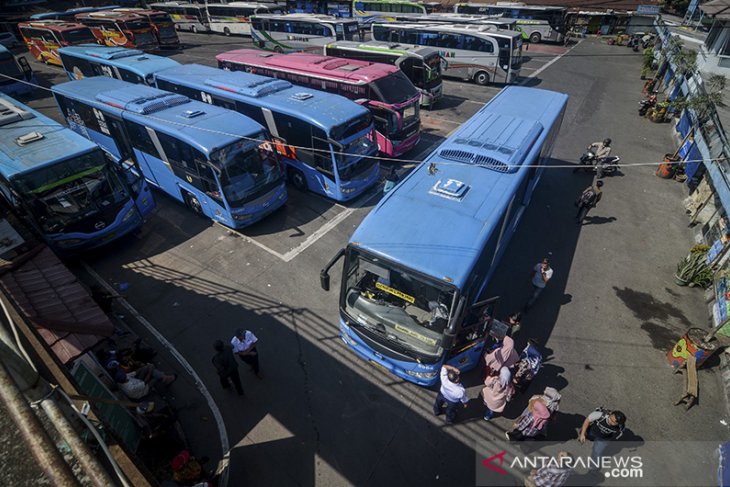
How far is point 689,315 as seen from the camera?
878 cm

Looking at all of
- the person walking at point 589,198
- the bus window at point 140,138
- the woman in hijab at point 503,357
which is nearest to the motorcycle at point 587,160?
the person walking at point 589,198

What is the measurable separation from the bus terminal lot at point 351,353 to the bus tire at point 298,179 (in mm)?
676

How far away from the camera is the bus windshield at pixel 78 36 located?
2517cm

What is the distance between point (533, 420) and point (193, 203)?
1149 cm

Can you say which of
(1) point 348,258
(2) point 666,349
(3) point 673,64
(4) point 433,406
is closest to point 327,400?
(4) point 433,406

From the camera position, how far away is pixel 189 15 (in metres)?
38.8

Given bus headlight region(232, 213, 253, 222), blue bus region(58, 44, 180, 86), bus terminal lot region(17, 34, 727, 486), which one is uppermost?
blue bus region(58, 44, 180, 86)

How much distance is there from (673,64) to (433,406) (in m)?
24.7

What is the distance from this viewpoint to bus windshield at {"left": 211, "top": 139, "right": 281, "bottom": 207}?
998cm

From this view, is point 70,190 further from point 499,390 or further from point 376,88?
point 499,390

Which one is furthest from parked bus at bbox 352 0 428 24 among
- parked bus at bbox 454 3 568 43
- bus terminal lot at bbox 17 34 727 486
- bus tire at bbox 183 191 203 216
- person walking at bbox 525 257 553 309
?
person walking at bbox 525 257 553 309

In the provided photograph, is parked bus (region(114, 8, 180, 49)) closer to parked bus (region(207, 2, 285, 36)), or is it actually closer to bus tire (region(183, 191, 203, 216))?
parked bus (region(207, 2, 285, 36))

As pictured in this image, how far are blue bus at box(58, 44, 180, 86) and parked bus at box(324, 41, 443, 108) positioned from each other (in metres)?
9.35

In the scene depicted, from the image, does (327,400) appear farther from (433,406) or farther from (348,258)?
(348,258)
